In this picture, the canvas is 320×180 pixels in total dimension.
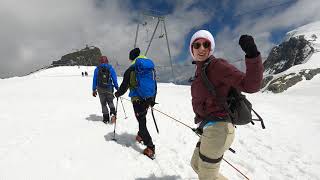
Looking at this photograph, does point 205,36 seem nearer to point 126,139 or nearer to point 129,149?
point 129,149

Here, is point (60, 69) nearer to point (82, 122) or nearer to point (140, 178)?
point (82, 122)

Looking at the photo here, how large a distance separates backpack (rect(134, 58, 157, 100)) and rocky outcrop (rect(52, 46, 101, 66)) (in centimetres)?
15056

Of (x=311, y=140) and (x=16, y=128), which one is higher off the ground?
(x=311, y=140)

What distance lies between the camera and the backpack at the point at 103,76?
427 inches

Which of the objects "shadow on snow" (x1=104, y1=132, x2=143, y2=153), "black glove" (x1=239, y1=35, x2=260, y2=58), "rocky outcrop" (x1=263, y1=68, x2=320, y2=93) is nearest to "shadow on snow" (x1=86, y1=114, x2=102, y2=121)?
"shadow on snow" (x1=104, y1=132, x2=143, y2=153)

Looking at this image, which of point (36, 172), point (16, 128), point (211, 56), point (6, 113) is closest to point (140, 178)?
point (36, 172)

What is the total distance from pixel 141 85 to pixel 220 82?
3.72m

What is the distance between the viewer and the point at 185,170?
6848 mm

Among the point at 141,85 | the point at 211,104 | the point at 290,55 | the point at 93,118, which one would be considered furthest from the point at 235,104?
the point at 290,55

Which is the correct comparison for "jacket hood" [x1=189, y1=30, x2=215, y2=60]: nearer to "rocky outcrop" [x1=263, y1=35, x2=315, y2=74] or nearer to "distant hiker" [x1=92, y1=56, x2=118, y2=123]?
"distant hiker" [x1=92, y1=56, x2=118, y2=123]

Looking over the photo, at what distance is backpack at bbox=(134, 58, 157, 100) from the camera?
755cm

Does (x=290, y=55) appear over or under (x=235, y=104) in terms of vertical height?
under

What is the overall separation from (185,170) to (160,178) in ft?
2.29

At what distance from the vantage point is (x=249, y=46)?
3354 millimetres
